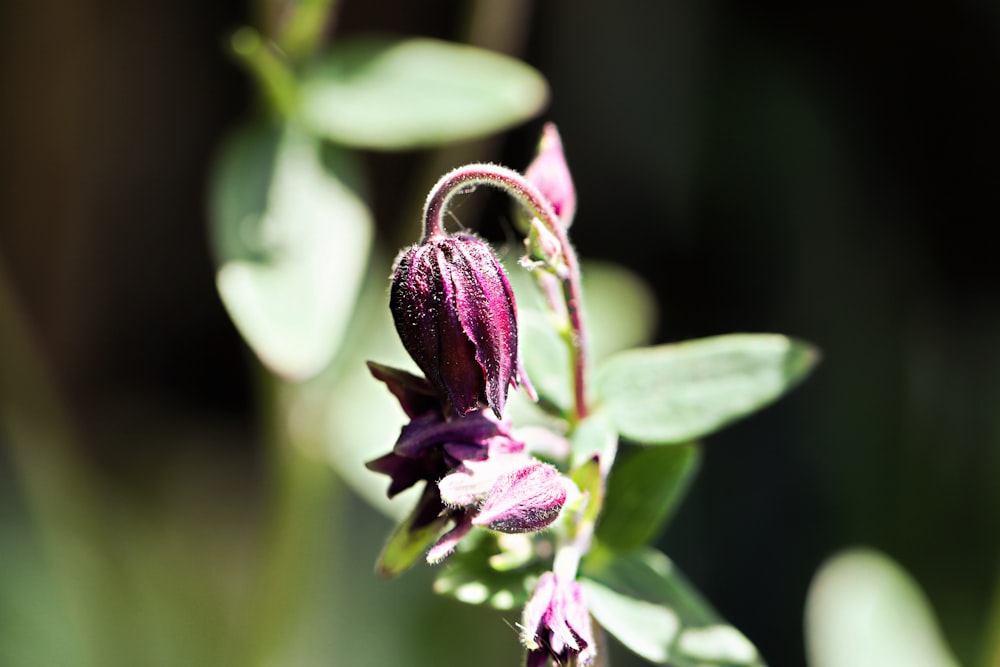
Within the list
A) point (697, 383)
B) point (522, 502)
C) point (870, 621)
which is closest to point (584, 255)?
point (870, 621)

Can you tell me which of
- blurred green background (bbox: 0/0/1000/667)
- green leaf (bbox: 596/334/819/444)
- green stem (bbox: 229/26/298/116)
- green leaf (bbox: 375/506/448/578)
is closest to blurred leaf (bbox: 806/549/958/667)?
blurred green background (bbox: 0/0/1000/667)

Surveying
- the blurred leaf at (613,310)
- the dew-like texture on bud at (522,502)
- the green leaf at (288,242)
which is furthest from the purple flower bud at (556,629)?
the blurred leaf at (613,310)

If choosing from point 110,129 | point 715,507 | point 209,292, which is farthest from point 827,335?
point 110,129

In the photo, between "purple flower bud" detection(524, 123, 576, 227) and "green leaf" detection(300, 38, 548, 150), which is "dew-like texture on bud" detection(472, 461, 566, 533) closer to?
"purple flower bud" detection(524, 123, 576, 227)

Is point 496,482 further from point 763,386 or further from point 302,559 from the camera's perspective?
point 302,559

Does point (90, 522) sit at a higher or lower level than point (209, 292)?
lower

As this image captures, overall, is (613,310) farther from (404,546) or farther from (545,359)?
(404,546)
